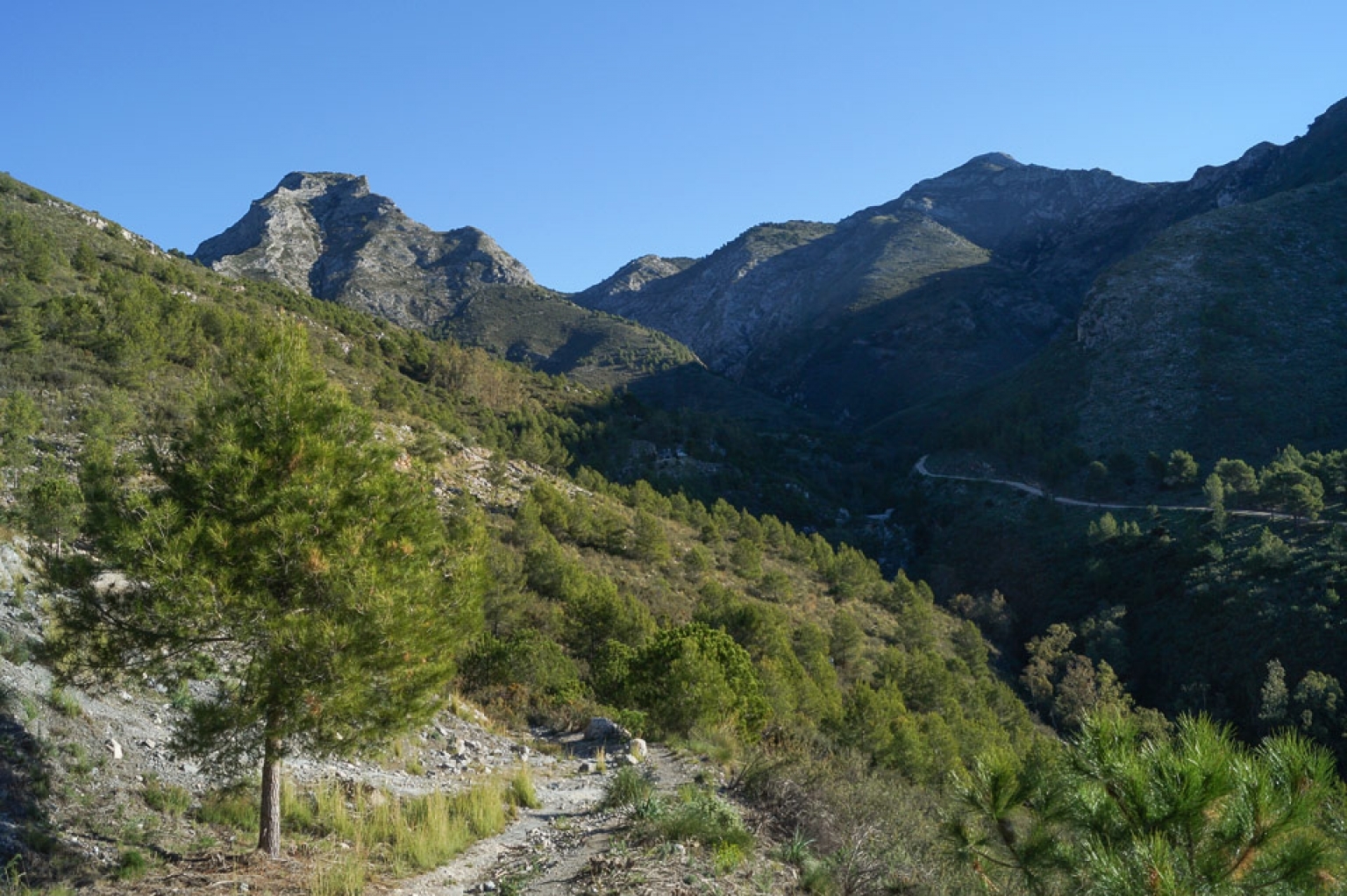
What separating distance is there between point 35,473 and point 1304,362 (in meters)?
75.5

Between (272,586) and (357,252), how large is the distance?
425ft

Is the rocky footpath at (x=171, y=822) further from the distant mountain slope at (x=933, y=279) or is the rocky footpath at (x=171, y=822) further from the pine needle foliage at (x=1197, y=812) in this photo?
the distant mountain slope at (x=933, y=279)

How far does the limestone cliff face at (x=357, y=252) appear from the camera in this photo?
11212 cm

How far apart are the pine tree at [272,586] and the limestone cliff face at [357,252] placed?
110m

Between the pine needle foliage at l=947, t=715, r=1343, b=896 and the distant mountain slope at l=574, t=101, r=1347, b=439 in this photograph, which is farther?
the distant mountain slope at l=574, t=101, r=1347, b=439

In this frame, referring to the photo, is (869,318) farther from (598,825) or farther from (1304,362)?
(598,825)

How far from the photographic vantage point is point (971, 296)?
11700cm

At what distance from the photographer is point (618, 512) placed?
36.9 metres

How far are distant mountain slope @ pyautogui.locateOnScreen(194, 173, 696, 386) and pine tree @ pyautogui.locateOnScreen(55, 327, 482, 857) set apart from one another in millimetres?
90406

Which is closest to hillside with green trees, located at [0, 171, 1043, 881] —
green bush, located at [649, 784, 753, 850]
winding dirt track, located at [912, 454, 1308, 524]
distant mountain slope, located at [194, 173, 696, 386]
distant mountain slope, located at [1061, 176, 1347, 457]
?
green bush, located at [649, 784, 753, 850]

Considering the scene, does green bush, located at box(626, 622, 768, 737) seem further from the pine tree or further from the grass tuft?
the grass tuft

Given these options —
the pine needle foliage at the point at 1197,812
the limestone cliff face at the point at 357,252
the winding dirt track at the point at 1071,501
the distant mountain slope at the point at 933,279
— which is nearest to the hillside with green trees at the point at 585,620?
the pine needle foliage at the point at 1197,812

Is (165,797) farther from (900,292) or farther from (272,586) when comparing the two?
(900,292)

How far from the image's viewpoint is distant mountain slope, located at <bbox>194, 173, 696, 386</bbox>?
10612cm
